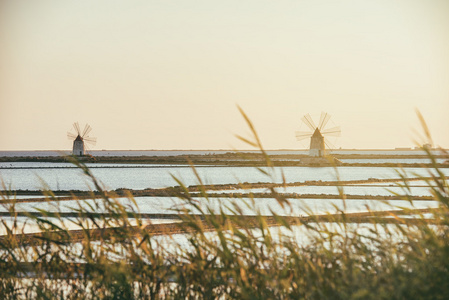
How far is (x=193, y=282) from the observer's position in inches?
212

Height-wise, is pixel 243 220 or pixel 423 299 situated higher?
pixel 243 220

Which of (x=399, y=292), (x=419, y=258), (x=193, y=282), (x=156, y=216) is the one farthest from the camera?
(x=156, y=216)

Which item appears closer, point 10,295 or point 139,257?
point 139,257

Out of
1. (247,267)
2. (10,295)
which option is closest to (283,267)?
(247,267)

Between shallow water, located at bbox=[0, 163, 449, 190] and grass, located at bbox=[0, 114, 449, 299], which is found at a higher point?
shallow water, located at bbox=[0, 163, 449, 190]

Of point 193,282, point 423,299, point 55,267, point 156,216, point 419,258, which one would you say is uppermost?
point 156,216

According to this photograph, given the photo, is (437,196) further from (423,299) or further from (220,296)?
(220,296)

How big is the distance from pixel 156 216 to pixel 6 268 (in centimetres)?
1395

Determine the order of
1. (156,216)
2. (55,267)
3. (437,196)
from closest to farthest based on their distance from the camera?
(437,196) < (55,267) < (156,216)

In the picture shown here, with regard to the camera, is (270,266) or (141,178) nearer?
(270,266)

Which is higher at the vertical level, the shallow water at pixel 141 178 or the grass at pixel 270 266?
the shallow water at pixel 141 178

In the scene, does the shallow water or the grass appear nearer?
the grass

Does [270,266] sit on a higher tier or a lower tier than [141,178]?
lower

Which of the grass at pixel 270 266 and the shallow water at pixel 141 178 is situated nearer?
the grass at pixel 270 266
